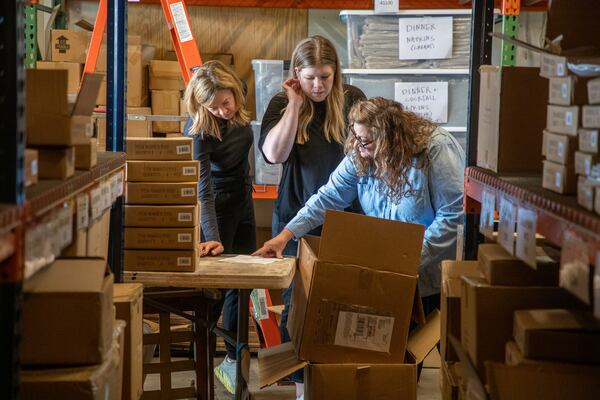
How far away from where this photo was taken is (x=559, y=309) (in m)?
2.01

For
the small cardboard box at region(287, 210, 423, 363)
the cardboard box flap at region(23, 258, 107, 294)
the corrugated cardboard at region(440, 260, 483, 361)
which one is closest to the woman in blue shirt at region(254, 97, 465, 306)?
the small cardboard box at region(287, 210, 423, 363)

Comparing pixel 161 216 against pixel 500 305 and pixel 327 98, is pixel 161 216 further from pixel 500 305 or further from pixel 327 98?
pixel 500 305

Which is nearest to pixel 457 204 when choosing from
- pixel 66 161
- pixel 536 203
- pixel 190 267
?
pixel 190 267

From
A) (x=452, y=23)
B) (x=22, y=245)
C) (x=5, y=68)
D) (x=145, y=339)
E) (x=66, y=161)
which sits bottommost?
(x=145, y=339)

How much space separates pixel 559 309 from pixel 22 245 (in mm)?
1176

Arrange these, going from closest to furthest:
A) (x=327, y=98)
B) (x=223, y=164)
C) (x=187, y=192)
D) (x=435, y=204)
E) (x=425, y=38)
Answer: (x=187, y=192) < (x=435, y=204) < (x=327, y=98) < (x=223, y=164) < (x=425, y=38)

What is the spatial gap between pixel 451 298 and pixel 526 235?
595mm

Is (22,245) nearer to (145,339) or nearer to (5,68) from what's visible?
(5,68)

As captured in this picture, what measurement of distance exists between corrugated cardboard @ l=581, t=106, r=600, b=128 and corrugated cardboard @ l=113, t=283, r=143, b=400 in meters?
1.27

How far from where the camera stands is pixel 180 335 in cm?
372

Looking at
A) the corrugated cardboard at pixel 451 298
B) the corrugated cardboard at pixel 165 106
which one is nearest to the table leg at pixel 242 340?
the corrugated cardboard at pixel 451 298

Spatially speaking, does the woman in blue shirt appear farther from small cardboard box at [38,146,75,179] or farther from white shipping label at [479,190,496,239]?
small cardboard box at [38,146,75,179]

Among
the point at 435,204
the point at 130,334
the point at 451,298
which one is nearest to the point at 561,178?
the point at 451,298

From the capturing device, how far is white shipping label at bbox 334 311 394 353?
10.4 ft
